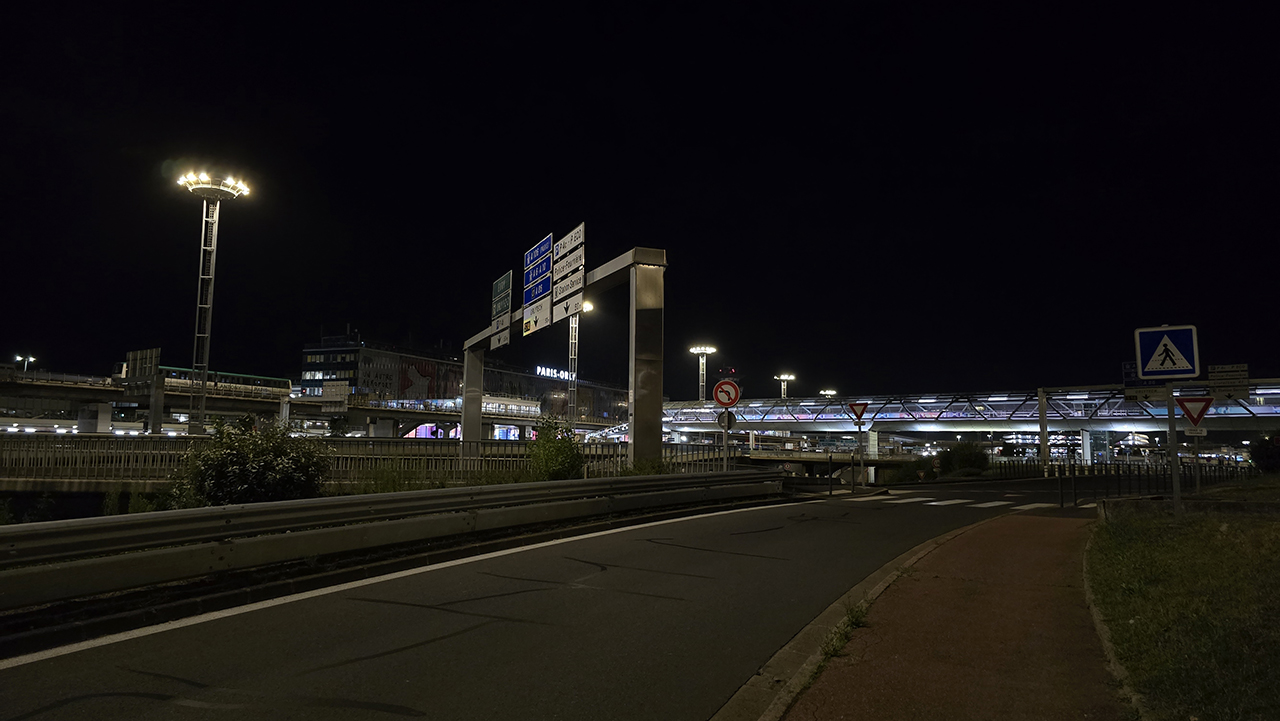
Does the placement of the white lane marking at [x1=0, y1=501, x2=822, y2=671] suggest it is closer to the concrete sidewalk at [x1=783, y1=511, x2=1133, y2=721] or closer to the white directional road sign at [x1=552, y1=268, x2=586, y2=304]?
the concrete sidewalk at [x1=783, y1=511, x2=1133, y2=721]

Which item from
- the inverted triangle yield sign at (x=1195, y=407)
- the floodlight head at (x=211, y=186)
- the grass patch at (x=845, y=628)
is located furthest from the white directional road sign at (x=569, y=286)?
the inverted triangle yield sign at (x=1195, y=407)

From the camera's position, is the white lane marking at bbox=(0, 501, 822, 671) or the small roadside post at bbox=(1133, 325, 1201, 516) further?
the small roadside post at bbox=(1133, 325, 1201, 516)

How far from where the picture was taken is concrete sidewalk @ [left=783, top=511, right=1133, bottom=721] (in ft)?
13.8

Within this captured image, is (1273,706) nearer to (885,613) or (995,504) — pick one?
(885,613)

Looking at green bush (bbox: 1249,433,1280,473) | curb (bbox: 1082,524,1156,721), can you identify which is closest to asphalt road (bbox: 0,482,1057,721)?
curb (bbox: 1082,524,1156,721)

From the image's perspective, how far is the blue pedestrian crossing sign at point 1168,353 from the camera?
33.2ft

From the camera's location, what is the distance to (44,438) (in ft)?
64.7

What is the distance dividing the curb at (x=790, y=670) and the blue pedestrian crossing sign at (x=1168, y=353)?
6087 mm

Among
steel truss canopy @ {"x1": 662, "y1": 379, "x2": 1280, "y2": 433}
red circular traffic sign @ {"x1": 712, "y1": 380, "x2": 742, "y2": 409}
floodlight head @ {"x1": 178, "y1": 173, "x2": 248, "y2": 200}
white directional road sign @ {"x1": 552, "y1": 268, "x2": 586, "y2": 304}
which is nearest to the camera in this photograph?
red circular traffic sign @ {"x1": 712, "y1": 380, "x2": 742, "y2": 409}

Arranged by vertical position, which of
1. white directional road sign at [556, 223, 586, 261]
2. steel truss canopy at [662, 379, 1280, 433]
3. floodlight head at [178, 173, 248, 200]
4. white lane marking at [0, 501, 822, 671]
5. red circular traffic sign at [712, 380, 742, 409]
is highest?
floodlight head at [178, 173, 248, 200]

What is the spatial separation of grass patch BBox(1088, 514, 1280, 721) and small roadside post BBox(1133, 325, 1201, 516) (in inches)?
72.4

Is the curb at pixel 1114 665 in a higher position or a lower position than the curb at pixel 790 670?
higher

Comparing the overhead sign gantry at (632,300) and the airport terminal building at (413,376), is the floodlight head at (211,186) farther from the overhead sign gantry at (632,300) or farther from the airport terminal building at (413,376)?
the airport terminal building at (413,376)

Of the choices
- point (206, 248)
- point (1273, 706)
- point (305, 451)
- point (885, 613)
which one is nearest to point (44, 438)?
point (206, 248)
